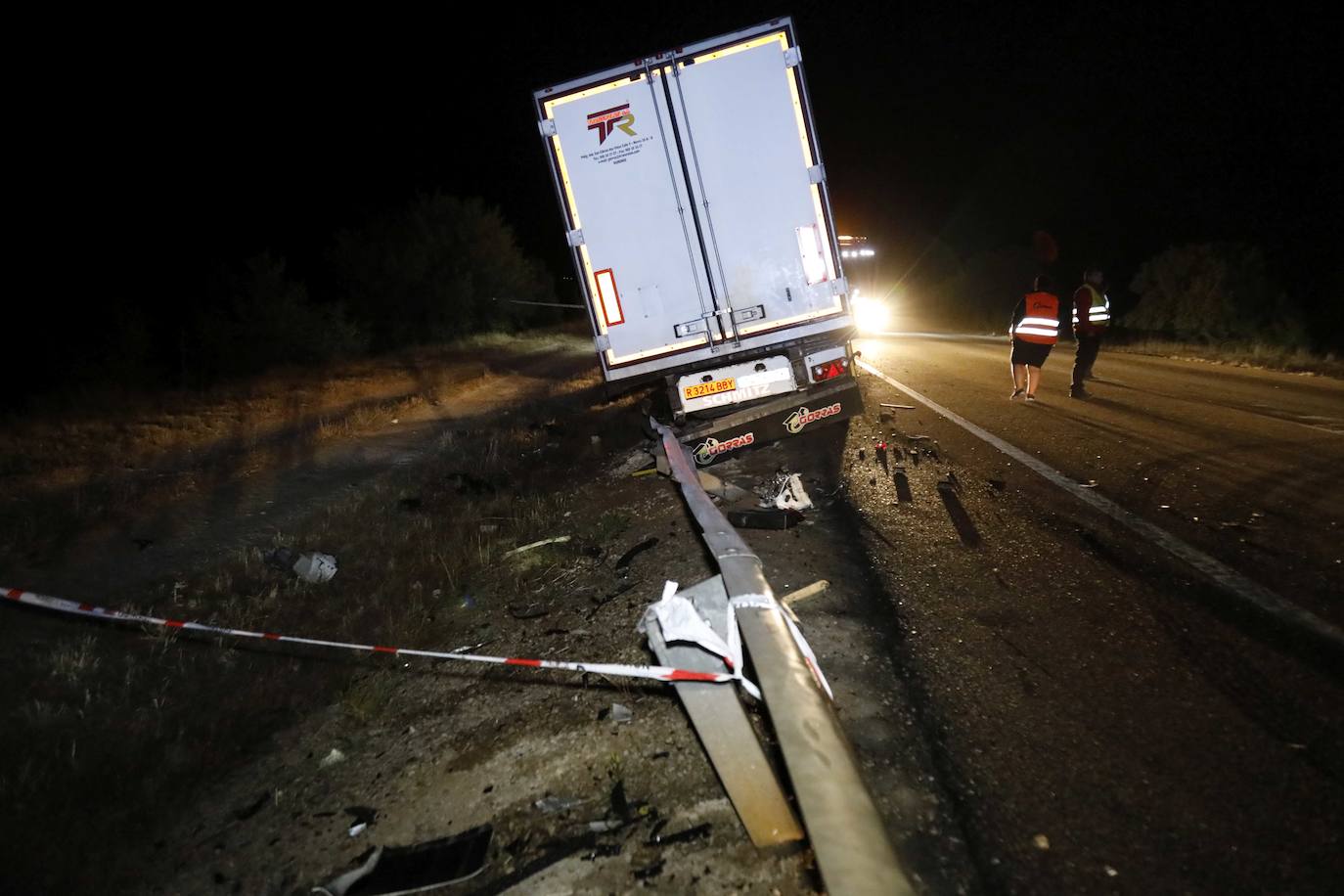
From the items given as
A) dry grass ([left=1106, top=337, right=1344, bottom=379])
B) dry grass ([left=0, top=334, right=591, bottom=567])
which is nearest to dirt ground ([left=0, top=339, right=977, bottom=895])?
dry grass ([left=0, top=334, right=591, bottom=567])

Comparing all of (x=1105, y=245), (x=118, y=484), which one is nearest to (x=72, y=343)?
(x=118, y=484)

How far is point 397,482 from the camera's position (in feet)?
28.0

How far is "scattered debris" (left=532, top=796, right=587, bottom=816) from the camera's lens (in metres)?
2.58

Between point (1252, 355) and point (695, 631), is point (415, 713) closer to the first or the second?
point (695, 631)

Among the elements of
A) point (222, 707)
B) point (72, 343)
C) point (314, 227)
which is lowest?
point (222, 707)

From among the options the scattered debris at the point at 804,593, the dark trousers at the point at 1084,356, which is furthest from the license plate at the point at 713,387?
the dark trousers at the point at 1084,356

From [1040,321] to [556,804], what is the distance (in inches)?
325

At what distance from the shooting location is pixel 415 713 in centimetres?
350

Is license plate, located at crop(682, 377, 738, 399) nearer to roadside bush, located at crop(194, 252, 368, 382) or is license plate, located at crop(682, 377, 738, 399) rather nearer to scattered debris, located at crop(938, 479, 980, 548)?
scattered debris, located at crop(938, 479, 980, 548)

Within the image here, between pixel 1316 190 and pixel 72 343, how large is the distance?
38943 millimetres

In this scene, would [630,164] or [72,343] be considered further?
[72,343]

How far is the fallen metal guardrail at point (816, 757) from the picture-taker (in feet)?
6.23

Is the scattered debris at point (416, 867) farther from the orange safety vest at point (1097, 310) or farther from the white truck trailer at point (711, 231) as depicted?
the orange safety vest at point (1097, 310)

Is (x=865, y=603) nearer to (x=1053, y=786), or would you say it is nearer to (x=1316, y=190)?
(x=1053, y=786)
